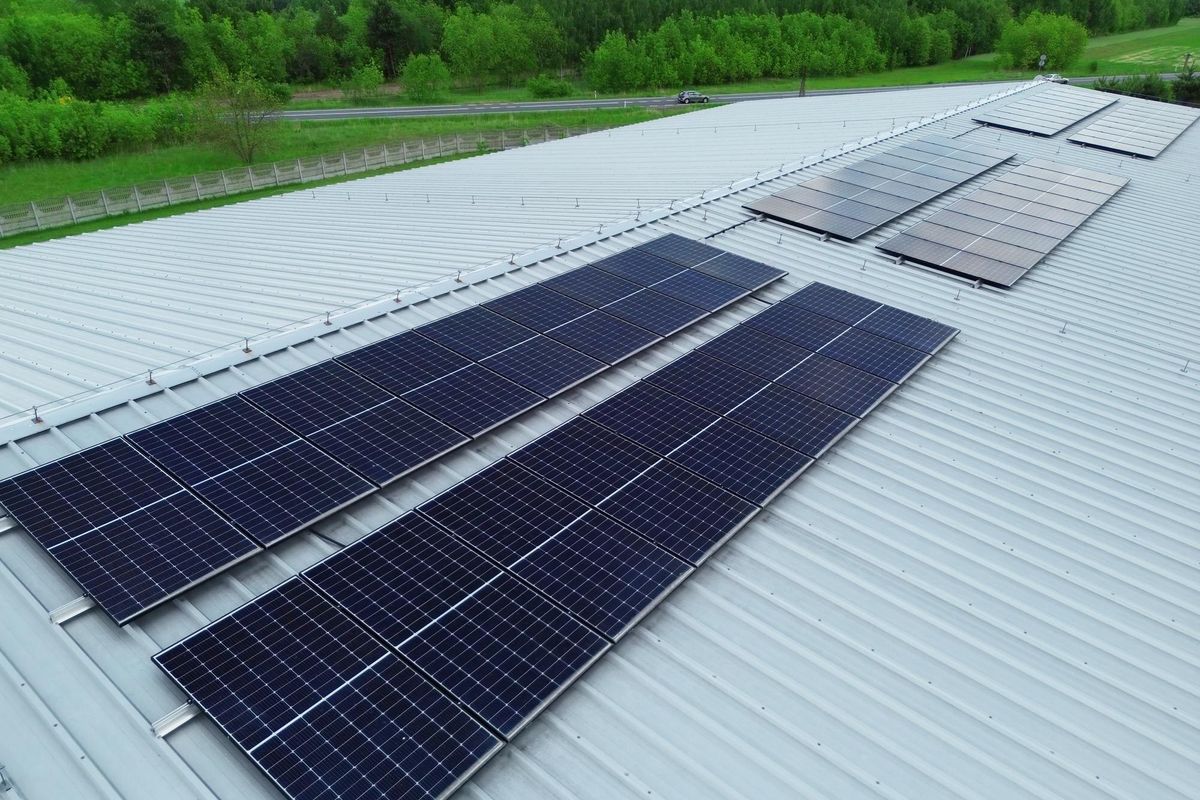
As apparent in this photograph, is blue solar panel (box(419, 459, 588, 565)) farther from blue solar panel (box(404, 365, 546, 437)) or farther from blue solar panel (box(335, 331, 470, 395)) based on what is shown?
blue solar panel (box(335, 331, 470, 395))

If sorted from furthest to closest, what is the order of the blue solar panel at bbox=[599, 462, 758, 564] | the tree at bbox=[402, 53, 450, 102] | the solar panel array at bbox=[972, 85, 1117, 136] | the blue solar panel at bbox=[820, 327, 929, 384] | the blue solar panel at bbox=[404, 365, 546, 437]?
the tree at bbox=[402, 53, 450, 102]
the solar panel array at bbox=[972, 85, 1117, 136]
the blue solar panel at bbox=[820, 327, 929, 384]
the blue solar panel at bbox=[404, 365, 546, 437]
the blue solar panel at bbox=[599, 462, 758, 564]

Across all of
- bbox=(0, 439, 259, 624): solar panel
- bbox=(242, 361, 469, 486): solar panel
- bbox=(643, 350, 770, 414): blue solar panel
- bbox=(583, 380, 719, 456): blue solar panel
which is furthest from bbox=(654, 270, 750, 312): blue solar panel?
bbox=(0, 439, 259, 624): solar panel

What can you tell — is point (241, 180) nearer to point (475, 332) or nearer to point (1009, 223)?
point (475, 332)

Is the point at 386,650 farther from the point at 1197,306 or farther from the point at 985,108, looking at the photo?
the point at 985,108

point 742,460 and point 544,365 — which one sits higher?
point 544,365

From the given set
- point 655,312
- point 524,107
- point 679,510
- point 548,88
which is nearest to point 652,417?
point 679,510

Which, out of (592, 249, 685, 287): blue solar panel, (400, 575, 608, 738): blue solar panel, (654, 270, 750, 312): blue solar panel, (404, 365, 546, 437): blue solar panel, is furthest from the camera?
(592, 249, 685, 287): blue solar panel

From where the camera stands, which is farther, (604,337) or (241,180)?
(241,180)
